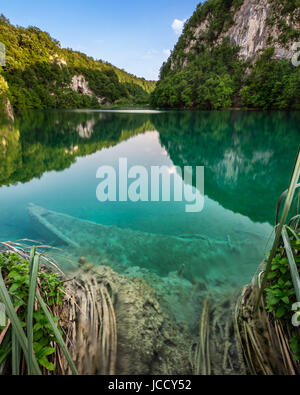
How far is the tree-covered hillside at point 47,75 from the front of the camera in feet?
199

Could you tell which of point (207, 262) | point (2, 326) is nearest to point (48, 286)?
point (2, 326)

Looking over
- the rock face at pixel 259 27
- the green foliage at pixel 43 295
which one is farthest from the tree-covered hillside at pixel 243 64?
the green foliage at pixel 43 295

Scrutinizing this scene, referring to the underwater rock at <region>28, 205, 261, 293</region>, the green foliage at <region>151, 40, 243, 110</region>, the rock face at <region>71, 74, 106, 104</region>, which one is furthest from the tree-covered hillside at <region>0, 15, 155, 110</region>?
the underwater rock at <region>28, 205, 261, 293</region>

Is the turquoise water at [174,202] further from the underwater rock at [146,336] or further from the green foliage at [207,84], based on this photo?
the green foliage at [207,84]

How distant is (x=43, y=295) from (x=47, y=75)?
9716 cm

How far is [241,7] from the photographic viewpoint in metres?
61.1

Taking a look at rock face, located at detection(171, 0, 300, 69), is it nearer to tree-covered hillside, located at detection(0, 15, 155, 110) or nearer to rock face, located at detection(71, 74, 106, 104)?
tree-covered hillside, located at detection(0, 15, 155, 110)

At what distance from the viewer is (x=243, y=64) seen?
55281mm

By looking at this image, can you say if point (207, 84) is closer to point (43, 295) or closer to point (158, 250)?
point (158, 250)

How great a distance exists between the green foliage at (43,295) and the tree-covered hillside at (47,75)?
5486cm

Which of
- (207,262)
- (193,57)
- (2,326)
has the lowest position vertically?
(207,262)

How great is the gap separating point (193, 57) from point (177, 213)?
3407 inches

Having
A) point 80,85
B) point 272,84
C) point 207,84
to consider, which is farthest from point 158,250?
point 80,85

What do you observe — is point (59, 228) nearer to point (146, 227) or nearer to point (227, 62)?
point (146, 227)
